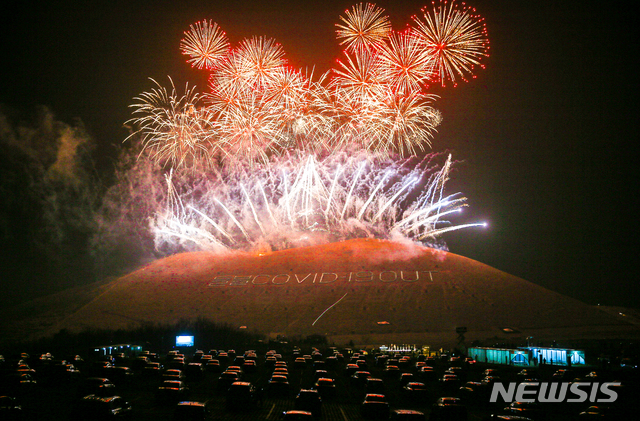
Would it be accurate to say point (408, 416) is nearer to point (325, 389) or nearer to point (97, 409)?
point (325, 389)

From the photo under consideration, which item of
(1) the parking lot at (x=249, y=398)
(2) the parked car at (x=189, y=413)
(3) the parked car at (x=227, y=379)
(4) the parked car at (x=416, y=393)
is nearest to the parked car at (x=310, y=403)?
(1) the parking lot at (x=249, y=398)

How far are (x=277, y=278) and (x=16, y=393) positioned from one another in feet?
248

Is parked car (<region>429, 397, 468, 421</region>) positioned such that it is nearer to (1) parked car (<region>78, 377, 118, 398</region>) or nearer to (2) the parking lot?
(2) the parking lot

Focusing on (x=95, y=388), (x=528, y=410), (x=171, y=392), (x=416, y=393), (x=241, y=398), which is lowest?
(x=416, y=393)

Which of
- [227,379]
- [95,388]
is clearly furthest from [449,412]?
[95,388]

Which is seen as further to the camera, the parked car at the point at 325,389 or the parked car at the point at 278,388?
the parked car at the point at 278,388

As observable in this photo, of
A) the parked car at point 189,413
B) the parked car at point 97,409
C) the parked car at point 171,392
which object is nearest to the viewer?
the parked car at point 97,409

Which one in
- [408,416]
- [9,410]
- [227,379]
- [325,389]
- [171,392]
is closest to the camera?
[9,410]

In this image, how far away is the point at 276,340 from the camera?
70.9m

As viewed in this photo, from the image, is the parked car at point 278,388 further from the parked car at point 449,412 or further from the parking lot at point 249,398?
the parked car at point 449,412

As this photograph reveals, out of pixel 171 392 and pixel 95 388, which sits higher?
pixel 95 388

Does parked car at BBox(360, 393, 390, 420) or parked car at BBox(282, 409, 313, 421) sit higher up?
A: parked car at BBox(282, 409, 313, 421)

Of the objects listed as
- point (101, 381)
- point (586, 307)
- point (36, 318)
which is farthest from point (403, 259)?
point (101, 381)

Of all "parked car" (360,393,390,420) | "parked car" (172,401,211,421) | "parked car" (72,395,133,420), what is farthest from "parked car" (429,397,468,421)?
"parked car" (72,395,133,420)
